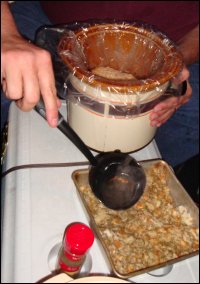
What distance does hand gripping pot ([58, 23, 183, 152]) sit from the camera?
62 centimetres

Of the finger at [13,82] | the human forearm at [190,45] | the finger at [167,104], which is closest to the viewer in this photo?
the finger at [13,82]

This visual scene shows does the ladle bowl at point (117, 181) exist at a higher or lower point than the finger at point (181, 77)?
lower

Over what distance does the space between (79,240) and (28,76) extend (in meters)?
0.28

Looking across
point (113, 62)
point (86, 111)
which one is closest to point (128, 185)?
point (86, 111)

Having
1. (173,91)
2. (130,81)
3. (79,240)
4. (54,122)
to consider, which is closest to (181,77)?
(173,91)

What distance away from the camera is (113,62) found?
0.78m

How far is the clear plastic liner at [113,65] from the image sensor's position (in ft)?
2.02

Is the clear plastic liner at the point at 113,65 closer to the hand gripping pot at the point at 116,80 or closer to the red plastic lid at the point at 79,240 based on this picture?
the hand gripping pot at the point at 116,80

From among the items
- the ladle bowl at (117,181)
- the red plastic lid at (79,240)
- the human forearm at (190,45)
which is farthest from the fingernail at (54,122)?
the human forearm at (190,45)

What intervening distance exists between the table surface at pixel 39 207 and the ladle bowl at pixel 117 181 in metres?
0.05

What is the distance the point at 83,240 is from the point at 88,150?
0.76 feet

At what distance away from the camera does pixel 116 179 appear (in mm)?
648

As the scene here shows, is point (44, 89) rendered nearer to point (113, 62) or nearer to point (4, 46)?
point (4, 46)

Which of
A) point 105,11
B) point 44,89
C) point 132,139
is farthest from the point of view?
point 105,11
